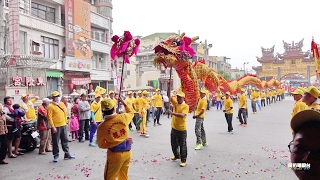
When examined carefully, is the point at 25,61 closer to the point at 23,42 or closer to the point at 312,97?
the point at 23,42

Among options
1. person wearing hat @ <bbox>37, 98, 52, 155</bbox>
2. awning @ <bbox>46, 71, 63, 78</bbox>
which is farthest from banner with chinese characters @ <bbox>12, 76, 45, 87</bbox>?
person wearing hat @ <bbox>37, 98, 52, 155</bbox>

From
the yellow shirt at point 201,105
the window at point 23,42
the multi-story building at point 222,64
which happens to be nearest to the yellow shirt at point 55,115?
the yellow shirt at point 201,105

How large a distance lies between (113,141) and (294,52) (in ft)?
123

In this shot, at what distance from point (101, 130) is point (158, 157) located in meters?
2.98

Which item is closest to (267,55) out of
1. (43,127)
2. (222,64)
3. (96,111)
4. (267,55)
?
(267,55)

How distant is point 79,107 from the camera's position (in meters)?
8.18

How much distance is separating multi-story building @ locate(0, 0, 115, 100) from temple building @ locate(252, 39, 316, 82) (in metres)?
23.1

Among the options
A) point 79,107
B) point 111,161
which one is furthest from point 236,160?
point 79,107

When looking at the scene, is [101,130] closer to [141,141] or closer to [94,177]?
[94,177]

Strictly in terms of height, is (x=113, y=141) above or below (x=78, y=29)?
below

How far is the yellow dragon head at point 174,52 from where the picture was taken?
6.55 m

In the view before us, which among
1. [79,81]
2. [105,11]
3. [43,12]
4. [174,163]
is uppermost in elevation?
[105,11]

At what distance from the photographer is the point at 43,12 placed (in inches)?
709

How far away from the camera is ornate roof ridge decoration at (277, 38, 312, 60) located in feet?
115
